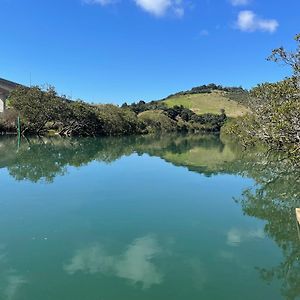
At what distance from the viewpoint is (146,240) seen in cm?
1020

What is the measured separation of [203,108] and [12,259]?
148367 mm

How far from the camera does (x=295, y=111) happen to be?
16125 millimetres

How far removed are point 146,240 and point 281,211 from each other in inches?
253

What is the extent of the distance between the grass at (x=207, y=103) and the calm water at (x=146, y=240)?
12859 centimetres

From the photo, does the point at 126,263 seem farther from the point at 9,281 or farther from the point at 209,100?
the point at 209,100

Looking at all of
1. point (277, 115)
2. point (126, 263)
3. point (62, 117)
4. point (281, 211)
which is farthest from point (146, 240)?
point (62, 117)

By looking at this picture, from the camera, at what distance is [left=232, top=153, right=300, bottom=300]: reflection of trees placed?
8.09m

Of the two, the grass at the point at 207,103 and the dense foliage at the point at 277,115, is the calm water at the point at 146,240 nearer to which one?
the dense foliage at the point at 277,115

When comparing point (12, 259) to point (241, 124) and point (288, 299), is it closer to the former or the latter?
point (288, 299)

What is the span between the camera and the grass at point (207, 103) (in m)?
149

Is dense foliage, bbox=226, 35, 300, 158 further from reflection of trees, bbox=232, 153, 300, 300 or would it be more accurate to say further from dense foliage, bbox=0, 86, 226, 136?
dense foliage, bbox=0, 86, 226, 136

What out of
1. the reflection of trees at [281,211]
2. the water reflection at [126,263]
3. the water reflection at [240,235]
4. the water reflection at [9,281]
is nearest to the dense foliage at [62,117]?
the reflection of trees at [281,211]

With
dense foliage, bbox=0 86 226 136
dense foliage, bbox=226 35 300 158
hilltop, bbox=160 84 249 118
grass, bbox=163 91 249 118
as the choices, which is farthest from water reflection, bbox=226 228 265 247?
grass, bbox=163 91 249 118

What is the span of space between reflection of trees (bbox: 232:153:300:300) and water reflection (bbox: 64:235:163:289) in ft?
7.95
